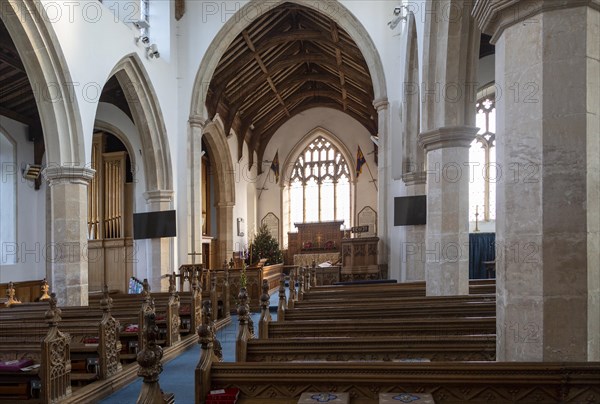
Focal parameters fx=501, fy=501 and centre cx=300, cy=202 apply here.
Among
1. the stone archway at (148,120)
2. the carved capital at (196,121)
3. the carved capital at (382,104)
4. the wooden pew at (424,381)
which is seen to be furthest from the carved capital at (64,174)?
the carved capital at (382,104)

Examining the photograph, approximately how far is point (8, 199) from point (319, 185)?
37.9ft

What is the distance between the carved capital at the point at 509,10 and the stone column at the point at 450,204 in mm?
2550

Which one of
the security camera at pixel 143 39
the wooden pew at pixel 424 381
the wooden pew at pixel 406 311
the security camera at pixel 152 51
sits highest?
the security camera at pixel 143 39

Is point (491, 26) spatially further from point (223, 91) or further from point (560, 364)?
point (223, 91)

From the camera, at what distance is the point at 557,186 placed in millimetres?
2500

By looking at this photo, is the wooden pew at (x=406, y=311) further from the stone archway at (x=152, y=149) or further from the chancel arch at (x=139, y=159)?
the stone archway at (x=152, y=149)

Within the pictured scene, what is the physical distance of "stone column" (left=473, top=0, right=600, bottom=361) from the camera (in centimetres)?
247

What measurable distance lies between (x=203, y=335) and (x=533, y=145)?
74.6 inches

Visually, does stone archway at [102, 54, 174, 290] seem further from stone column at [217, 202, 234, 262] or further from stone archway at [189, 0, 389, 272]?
stone column at [217, 202, 234, 262]

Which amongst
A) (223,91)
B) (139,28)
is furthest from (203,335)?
(223,91)

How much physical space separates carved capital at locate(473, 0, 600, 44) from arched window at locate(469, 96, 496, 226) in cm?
944

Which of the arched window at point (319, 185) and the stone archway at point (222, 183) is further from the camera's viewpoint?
the arched window at point (319, 185)

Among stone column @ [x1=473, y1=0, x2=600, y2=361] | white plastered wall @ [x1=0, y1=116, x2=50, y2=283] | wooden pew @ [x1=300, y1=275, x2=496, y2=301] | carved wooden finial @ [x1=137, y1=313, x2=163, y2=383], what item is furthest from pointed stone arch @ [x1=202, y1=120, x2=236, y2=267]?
carved wooden finial @ [x1=137, y1=313, x2=163, y2=383]

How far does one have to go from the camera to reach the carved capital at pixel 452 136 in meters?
5.38
